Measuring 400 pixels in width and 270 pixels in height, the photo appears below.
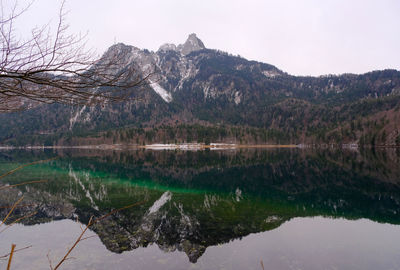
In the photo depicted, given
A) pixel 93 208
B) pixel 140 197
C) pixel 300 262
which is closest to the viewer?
pixel 300 262

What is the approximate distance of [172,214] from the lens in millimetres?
20484

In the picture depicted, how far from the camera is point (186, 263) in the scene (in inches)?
487

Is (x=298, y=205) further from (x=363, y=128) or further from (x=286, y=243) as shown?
(x=363, y=128)

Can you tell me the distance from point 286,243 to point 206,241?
4301 mm

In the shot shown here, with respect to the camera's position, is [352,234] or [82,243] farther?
[352,234]

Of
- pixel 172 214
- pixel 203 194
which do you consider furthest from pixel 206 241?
pixel 203 194

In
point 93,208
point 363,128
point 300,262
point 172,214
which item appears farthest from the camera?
point 363,128

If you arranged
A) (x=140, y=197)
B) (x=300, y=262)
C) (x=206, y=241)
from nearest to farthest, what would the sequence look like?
(x=300, y=262) → (x=206, y=241) → (x=140, y=197)

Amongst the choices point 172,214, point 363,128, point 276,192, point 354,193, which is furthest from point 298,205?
point 363,128

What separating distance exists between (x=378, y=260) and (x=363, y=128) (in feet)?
572

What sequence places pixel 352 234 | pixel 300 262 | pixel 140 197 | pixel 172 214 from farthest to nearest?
pixel 140 197, pixel 172 214, pixel 352 234, pixel 300 262

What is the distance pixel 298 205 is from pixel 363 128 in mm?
164650

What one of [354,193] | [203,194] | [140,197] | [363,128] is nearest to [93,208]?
[140,197]

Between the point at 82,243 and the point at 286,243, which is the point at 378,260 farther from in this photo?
the point at 82,243
